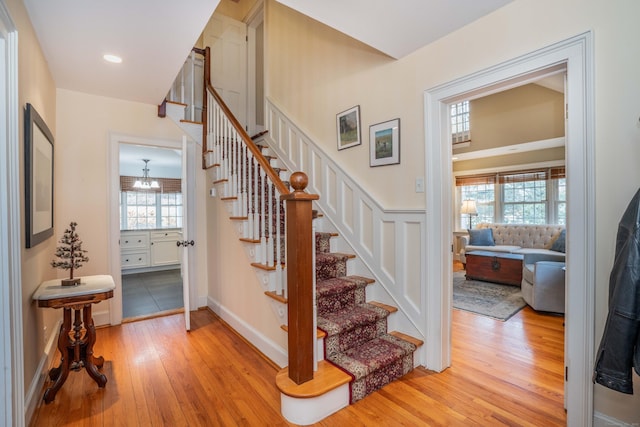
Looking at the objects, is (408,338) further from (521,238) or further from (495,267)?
(521,238)

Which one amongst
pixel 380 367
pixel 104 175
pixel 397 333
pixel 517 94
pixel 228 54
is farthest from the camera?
pixel 517 94

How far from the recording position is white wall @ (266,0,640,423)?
1501 millimetres

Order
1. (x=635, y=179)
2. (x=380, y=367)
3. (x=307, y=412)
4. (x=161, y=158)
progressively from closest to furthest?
(x=635, y=179), (x=307, y=412), (x=380, y=367), (x=161, y=158)

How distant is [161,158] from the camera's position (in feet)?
19.6

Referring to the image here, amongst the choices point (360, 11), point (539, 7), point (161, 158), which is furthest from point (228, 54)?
point (539, 7)

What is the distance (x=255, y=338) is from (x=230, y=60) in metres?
4.10

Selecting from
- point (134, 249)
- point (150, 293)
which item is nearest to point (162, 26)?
point (150, 293)

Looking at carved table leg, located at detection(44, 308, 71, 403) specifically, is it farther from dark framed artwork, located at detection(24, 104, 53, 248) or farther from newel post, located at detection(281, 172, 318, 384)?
newel post, located at detection(281, 172, 318, 384)

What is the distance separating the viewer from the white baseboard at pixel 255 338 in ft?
7.59

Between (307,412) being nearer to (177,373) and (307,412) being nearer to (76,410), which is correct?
(177,373)

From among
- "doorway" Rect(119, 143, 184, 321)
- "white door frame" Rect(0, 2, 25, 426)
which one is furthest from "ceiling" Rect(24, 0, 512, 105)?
"doorway" Rect(119, 143, 184, 321)

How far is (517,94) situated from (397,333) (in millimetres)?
4987

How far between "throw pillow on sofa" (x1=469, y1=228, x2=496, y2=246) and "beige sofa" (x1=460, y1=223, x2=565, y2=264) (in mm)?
118

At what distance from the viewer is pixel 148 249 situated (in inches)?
251
